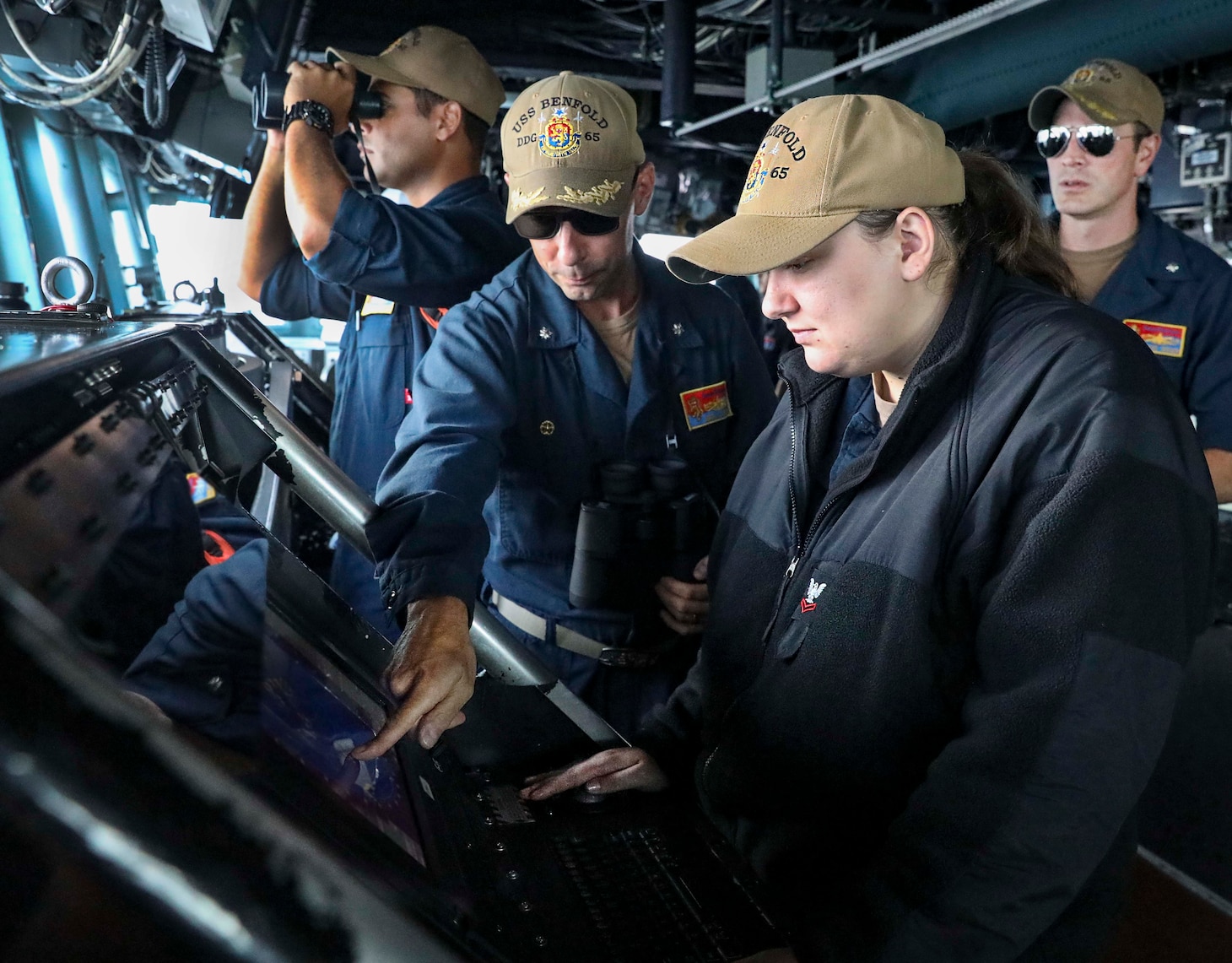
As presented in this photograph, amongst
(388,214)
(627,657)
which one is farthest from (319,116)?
(627,657)

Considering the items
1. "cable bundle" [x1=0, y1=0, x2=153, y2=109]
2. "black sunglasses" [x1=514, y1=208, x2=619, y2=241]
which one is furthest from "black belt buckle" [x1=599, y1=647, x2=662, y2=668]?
"cable bundle" [x1=0, y1=0, x2=153, y2=109]

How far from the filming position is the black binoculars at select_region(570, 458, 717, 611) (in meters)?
1.72

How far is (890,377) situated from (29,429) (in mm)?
904

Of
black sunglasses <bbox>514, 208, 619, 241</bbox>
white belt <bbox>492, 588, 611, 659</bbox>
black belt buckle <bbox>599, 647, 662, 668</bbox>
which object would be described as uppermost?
black sunglasses <bbox>514, 208, 619, 241</bbox>

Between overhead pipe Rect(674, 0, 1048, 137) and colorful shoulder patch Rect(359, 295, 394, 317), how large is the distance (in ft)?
5.76

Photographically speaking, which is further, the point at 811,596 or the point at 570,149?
the point at 570,149

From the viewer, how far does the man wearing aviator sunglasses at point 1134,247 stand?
227cm

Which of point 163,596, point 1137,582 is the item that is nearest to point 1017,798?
point 1137,582

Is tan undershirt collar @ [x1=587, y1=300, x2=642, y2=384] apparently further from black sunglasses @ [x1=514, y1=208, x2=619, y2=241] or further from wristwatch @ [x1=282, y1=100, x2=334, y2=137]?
wristwatch @ [x1=282, y1=100, x2=334, y2=137]

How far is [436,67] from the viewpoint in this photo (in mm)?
2104

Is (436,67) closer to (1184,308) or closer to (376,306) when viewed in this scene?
(376,306)

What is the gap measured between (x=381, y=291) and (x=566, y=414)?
1.54 ft

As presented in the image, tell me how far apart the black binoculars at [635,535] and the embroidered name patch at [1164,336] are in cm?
121

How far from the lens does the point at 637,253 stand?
80.3 inches
